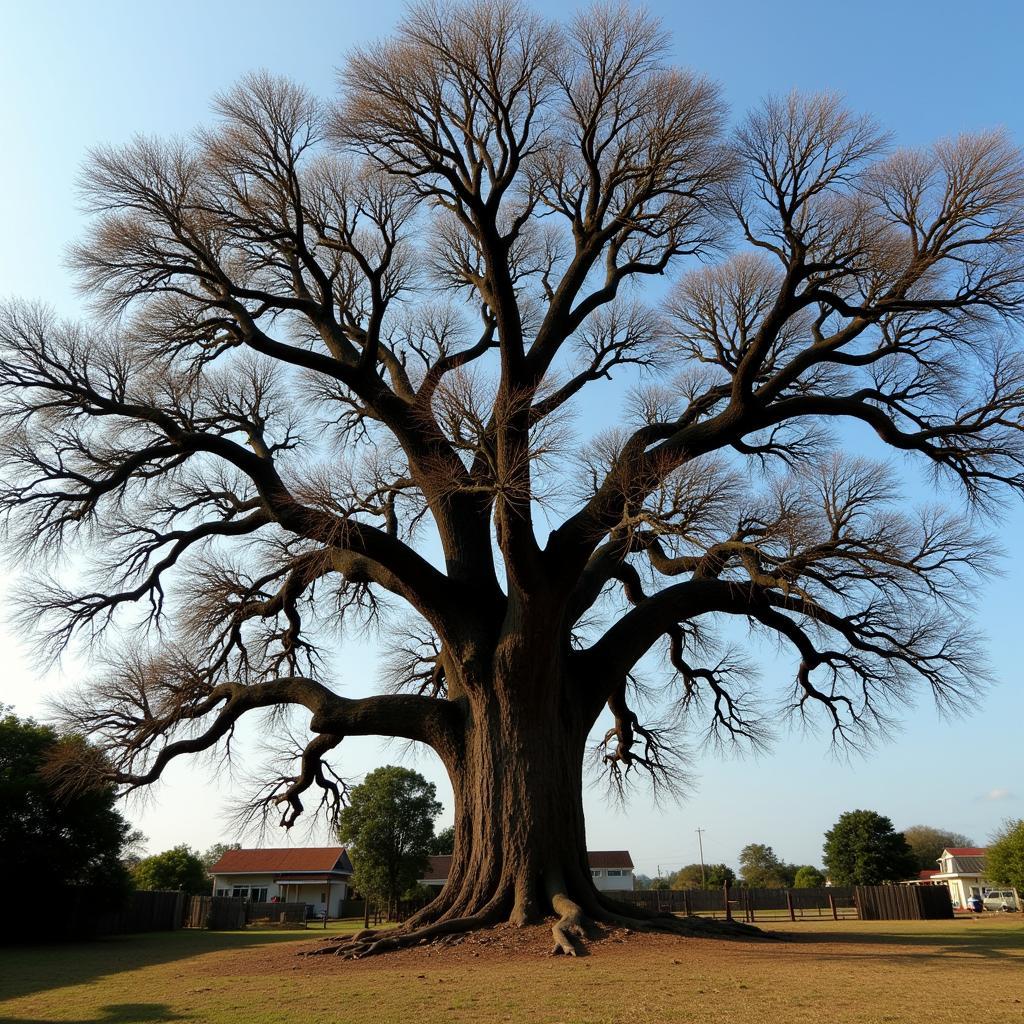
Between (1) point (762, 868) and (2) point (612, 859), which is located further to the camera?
(1) point (762, 868)

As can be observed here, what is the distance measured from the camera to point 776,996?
23.1 feet

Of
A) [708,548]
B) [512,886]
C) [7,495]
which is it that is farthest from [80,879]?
[708,548]

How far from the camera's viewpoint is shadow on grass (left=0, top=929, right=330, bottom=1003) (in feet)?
35.5

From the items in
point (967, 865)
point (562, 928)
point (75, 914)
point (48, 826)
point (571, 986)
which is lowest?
point (571, 986)

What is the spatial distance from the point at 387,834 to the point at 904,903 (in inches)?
797

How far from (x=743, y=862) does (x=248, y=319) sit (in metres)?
94.8

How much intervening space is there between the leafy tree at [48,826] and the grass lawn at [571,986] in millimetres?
8652

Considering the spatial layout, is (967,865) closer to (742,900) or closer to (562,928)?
(742,900)

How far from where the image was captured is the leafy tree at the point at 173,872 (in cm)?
4209

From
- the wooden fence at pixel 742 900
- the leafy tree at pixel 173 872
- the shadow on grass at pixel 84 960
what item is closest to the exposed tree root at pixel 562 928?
the shadow on grass at pixel 84 960

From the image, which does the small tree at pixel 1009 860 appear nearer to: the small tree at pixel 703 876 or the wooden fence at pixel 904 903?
the wooden fence at pixel 904 903

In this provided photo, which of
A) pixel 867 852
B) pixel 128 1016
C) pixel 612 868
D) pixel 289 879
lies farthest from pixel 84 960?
pixel 612 868

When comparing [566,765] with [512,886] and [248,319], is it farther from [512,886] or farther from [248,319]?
[248,319]

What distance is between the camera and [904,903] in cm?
2808
